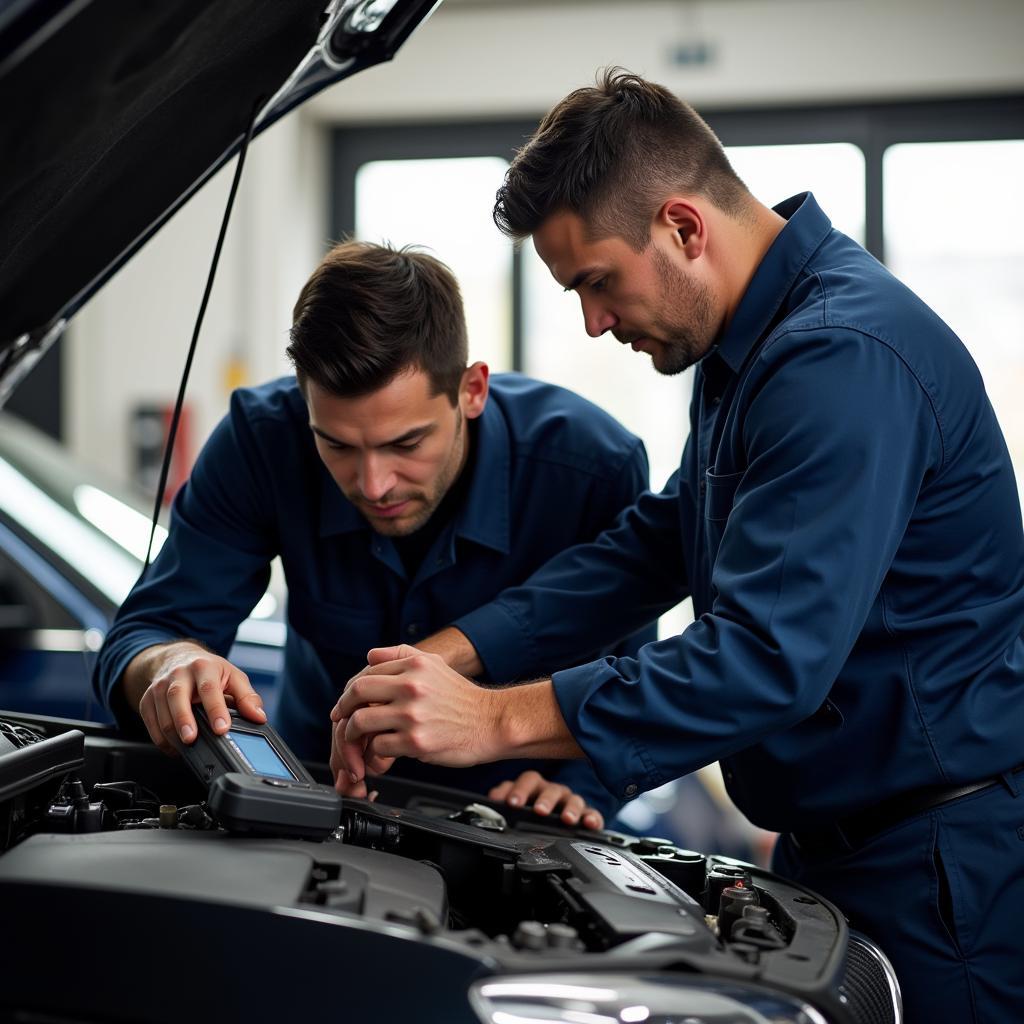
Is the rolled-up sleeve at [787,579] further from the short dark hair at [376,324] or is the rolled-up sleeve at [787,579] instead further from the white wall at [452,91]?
the white wall at [452,91]

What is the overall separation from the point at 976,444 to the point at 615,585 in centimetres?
50

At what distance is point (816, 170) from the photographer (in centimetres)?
492

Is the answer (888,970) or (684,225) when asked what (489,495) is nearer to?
(684,225)

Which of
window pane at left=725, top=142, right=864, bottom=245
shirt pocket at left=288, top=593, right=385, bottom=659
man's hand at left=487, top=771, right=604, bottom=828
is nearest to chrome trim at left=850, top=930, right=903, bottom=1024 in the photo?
man's hand at left=487, top=771, right=604, bottom=828

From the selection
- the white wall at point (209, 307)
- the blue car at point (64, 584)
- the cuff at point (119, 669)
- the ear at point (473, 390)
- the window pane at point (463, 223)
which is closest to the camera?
the cuff at point (119, 669)

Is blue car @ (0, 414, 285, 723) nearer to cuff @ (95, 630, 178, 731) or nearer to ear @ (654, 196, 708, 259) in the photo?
cuff @ (95, 630, 178, 731)

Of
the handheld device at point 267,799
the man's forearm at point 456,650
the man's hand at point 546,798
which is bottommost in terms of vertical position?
the man's hand at point 546,798

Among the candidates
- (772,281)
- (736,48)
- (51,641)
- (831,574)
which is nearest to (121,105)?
(772,281)

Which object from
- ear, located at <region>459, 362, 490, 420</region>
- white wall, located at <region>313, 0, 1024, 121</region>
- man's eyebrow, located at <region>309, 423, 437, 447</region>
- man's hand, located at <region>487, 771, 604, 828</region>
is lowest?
man's hand, located at <region>487, 771, 604, 828</region>

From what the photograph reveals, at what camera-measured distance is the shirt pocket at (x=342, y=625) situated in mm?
1737

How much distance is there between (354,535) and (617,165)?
26.6 inches

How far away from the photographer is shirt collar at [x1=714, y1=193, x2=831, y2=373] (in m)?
1.33

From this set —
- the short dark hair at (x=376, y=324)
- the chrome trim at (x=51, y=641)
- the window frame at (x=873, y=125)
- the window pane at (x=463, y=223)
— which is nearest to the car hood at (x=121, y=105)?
the short dark hair at (x=376, y=324)

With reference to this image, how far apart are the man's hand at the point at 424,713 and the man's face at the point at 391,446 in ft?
1.21
